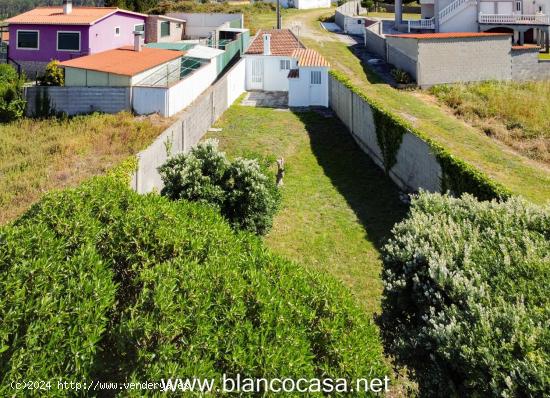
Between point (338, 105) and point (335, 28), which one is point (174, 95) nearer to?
point (338, 105)

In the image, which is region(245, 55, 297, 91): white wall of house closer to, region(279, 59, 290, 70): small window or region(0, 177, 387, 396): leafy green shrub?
region(279, 59, 290, 70): small window

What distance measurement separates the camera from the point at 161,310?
6.57 m

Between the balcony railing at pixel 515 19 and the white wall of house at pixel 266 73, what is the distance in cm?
1904

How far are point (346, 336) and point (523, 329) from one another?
7.52 ft

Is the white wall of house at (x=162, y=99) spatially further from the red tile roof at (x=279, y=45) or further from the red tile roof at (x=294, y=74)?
the red tile roof at (x=279, y=45)

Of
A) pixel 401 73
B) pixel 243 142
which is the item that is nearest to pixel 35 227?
pixel 243 142

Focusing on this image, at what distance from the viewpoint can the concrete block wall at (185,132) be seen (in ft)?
49.8

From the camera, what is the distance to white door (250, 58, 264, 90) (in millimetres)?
31891

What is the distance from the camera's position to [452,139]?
1872 cm

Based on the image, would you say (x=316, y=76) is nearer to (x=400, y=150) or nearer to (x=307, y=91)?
(x=307, y=91)

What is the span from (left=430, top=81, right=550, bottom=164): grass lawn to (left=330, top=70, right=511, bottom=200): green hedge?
18.7 feet

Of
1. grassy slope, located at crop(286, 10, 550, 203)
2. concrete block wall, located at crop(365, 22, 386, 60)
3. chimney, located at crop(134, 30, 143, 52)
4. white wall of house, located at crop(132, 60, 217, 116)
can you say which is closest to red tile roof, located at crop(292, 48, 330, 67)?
grassy slope, located at crop(286, 10, 550, 203)

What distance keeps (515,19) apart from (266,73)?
71.8ft

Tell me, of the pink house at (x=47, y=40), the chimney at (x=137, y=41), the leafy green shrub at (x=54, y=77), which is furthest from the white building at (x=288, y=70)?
the leafy green shrub at (x=54, y=77)
